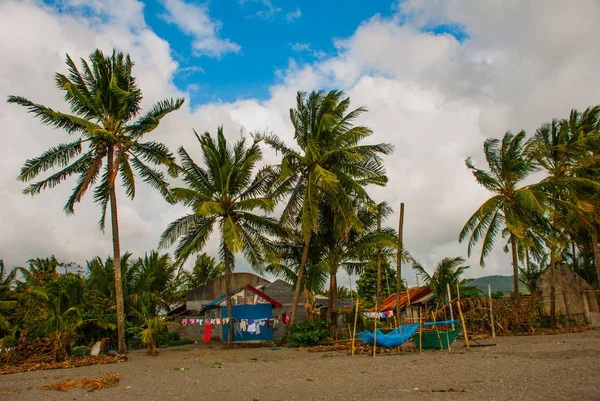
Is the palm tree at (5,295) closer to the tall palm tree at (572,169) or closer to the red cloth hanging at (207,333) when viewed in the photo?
the red cloth hanging at (207,333)

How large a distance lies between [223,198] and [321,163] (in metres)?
4.65

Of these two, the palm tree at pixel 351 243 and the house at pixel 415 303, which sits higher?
the palm tree at pixel 351 243

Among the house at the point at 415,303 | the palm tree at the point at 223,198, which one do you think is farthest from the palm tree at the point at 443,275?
the palm tree at the point at 223,198

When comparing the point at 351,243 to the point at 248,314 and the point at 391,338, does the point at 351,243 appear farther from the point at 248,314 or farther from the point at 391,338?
the point at 391,338

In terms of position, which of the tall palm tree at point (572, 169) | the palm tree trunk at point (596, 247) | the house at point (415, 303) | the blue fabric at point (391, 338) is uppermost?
the tall palm tree at point (572, 169)

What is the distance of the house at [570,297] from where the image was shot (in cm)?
2283

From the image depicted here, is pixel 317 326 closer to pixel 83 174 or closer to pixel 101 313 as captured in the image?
pixel 101 313

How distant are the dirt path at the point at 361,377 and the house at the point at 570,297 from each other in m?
8.86

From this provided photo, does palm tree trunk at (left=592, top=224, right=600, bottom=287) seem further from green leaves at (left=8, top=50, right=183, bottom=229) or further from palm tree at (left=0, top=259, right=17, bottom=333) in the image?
palm tree at (left=0, top=259, right=17, bottom=333)

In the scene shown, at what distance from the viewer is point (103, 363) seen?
611 inches

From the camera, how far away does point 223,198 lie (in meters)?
20.3

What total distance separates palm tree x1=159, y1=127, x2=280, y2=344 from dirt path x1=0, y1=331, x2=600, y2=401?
240 inches

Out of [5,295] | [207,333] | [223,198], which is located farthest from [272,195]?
[5,295]

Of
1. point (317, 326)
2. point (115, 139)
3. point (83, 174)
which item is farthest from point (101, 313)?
point (317, 326)
